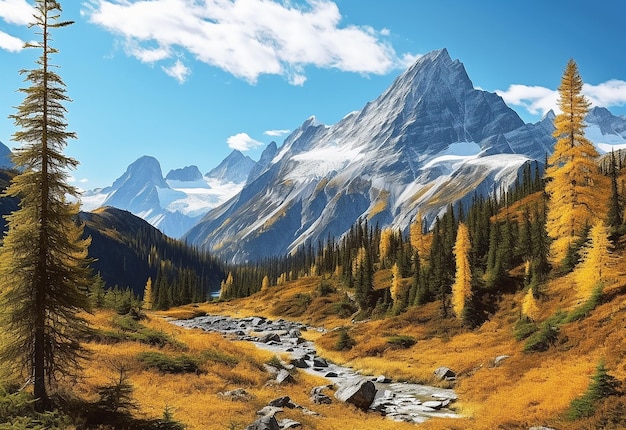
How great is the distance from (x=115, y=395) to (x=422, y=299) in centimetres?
5895

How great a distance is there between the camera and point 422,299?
70625mm

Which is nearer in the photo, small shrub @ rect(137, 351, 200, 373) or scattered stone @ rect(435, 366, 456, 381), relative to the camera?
small shrub @ rect(137, 351, 200, 373)

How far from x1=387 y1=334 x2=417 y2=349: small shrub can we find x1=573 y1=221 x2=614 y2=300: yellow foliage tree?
1949 centimetres

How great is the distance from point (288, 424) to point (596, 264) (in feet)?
112

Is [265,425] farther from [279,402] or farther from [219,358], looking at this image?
[219,358]

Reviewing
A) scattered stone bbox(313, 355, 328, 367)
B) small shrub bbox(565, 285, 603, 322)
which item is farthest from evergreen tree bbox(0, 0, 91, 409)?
small shrub bbox(565, 285, 603, 322)

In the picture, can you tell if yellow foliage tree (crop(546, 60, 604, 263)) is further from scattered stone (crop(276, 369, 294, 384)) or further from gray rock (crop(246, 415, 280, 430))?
gray rock (crop(246, 415, 280, 430))

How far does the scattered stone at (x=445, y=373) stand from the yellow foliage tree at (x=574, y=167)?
78.7 feet

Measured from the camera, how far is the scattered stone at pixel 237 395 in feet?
84.2

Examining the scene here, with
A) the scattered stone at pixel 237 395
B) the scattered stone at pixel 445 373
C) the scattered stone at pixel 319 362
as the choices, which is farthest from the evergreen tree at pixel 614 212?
the scattered stone at pixel 237 395

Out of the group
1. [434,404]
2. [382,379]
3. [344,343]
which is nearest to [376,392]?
[434,404]

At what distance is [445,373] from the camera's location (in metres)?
38.1

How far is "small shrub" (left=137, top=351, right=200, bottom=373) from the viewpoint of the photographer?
30031mm

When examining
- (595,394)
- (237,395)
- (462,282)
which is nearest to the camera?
(595,394)
